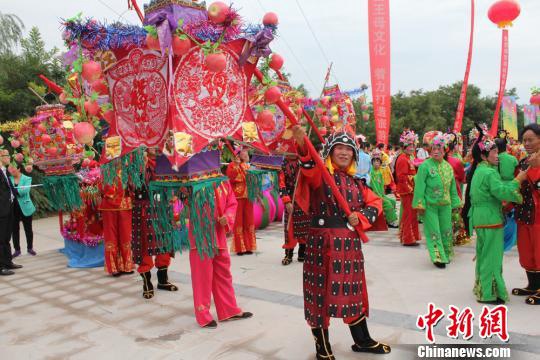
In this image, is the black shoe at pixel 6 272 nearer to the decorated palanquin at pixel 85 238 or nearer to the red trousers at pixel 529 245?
the decorated palanquin at pixel 85 238

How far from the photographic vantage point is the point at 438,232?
17.6 ft

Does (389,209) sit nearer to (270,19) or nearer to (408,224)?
(408,224)

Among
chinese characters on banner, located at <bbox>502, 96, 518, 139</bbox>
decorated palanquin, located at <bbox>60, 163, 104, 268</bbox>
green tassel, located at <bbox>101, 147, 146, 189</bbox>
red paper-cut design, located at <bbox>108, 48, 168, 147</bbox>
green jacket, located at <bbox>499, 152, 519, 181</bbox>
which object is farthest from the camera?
chinese characters on banner, located at <bbox>502, 96, 518, 139</bbox>

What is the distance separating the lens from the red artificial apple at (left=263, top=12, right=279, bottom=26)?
3.04 m

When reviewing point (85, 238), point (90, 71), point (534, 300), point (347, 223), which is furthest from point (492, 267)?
point (85, 238)

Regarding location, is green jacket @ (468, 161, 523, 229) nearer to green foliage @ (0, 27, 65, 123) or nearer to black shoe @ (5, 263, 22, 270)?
black shoe @ (5, 263, 22, 270)

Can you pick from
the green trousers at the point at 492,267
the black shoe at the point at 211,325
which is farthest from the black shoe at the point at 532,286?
the black shoe at the point at 211,325

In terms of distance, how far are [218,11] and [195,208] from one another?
148 centimetres

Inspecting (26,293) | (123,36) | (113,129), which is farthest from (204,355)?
(26,293)

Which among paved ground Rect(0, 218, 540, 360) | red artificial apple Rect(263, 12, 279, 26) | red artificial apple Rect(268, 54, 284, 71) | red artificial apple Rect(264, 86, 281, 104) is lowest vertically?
paved ground Rect(0, 218, 540, 360)

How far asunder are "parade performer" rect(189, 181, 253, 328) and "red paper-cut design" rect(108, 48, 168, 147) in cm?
79

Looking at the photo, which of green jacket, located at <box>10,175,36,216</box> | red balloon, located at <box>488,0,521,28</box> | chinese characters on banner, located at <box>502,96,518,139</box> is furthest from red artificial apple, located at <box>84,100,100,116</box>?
chinese characters on banner, located at <box>502,96,518,139</box>

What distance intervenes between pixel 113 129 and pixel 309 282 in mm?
1907

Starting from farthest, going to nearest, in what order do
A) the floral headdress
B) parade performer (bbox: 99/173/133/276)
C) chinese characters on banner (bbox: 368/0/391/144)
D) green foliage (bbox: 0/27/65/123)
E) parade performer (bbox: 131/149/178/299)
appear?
green foliage (bbox: 0/27/65/123) < chinese characters on banner (bbox: 368/0/391/144) < the floral headdress < parade performer (bbox: 99/173/133/276) < parade performer (bbox: 131/149/178/299)
